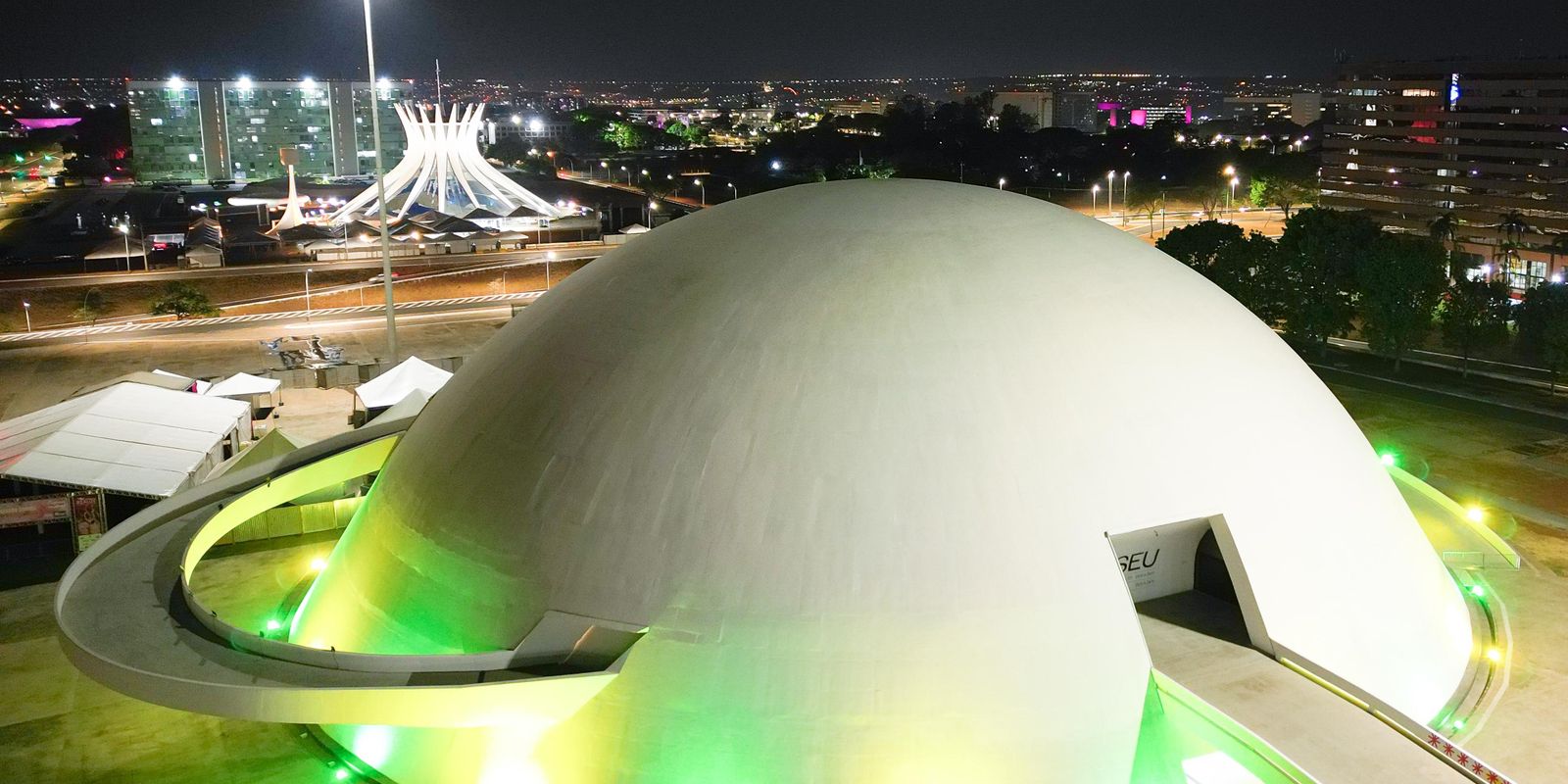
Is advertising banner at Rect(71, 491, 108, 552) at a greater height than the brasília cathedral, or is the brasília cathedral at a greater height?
the brasília cathedral

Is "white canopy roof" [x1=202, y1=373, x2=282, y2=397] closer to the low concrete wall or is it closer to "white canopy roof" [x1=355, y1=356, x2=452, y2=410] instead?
"white canopy roof" [x1=355, y1=356, x2=452, y2=410]

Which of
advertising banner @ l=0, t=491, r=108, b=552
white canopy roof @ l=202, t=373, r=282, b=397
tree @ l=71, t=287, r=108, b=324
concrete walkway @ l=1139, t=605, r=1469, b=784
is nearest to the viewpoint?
concrete walkway @ l=1139, t=605, r=1469, b=784

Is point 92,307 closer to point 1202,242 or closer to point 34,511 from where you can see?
point 34,511

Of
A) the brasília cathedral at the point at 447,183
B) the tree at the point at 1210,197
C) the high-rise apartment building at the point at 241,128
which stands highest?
the high-rise apartment building at the point at 241,128

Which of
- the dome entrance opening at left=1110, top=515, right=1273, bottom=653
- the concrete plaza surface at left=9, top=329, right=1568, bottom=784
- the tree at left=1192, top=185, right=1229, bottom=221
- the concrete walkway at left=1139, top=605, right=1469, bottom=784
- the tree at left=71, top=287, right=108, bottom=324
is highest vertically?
the tree at left=1192, top=185, right=1229, bottom=221

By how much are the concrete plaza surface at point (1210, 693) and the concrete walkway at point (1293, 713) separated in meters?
0.03

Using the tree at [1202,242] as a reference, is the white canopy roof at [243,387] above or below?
below

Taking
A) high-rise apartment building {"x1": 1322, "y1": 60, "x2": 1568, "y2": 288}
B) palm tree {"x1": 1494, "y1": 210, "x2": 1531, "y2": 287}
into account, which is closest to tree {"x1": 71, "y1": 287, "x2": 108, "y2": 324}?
palm tree {"x1": 1494, "y1": 210, "x2": 1531, "y2": 287}

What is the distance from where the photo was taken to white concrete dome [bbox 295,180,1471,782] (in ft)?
51.2

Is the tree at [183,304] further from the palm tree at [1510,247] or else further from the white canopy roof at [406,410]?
the palm tree at [1510,247]

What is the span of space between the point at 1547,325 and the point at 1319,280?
345 inches

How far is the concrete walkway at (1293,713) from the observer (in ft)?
49.2

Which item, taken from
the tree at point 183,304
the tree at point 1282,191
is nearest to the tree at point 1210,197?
the tree at point 1282,191

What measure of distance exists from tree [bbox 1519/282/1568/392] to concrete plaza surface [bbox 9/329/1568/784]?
960cm
